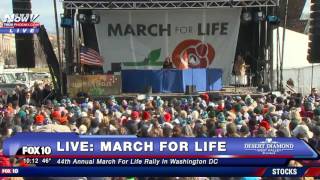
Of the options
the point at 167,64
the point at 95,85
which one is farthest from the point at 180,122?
the point at 167,64

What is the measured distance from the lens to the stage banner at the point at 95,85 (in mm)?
22516

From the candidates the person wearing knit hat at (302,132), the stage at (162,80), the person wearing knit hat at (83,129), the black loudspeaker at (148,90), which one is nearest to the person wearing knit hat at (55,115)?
the person wearing knit hat at (83,129)

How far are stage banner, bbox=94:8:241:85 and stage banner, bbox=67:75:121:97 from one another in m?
4.22

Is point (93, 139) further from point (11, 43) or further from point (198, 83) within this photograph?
point (11, 43)

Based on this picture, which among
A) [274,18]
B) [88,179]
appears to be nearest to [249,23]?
[274,18]

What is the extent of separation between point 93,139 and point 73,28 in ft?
66.3

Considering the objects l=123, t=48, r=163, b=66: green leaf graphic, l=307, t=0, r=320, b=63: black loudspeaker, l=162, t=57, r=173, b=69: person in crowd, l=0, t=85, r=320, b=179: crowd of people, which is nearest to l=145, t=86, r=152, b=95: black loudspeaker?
l=162, t=57, r=173, b=69: person in crowd

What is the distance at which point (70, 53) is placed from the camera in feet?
86.1

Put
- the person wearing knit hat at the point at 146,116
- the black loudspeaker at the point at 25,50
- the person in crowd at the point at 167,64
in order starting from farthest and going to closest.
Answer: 1. the black loudspeaker at the point at 25,50
2. the person in crowd at the point at 167,64
3. the person wearing knit hat at the point at 146,116

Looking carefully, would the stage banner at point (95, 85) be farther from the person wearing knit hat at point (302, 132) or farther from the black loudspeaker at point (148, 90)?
the person wearing knit hat at point (302, 132)

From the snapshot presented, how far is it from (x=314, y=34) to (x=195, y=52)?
21.6 ft

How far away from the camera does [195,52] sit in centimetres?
2700

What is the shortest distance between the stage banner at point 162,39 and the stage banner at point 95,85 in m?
4.22

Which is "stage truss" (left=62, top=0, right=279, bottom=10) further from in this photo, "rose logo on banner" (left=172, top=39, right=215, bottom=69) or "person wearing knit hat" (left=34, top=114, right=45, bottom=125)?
"person wearing knit hat" (left=34, top=114, right=45, bottom=125)
